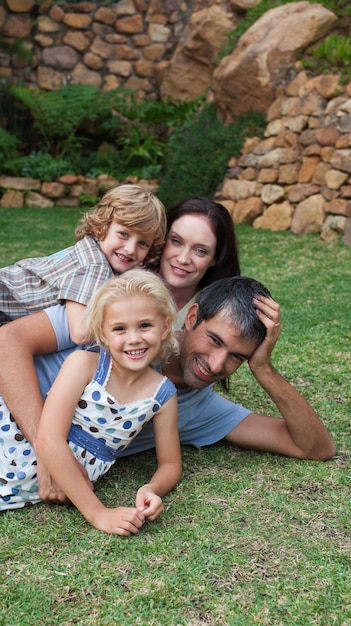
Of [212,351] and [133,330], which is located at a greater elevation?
[133,330]

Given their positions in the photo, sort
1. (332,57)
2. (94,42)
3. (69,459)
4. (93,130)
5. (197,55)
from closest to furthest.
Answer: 1. (69,459)
2. (332,57)
3. (197,55)
4. (93,130)
5. (94,42)

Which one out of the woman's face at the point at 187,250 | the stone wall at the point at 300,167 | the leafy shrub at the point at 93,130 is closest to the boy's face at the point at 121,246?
the woman's face at the point at 187,250

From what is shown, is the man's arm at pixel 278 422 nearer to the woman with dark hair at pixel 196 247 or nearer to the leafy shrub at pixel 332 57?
A: the woman with dark hair at pixel 196 247

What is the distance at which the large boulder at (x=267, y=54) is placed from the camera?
8.55 m

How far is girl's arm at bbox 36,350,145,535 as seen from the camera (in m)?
2.27

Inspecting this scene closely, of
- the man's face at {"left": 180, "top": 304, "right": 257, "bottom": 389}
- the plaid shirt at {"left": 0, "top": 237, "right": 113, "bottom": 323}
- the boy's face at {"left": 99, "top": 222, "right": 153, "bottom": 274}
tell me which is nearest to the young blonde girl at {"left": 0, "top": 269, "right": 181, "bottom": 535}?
the man's face at {"left": 180, "top": 304, "right": 257, "bottom": 389}

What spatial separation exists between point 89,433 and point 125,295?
0.51m

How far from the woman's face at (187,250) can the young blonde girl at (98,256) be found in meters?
0.09

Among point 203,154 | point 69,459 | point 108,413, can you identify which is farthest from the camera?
point 203,154

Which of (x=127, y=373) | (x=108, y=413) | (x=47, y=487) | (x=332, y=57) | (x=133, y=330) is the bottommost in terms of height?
(x=47, y=487)

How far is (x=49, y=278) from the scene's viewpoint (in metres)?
2.81

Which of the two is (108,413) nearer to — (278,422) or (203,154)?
(278,422)

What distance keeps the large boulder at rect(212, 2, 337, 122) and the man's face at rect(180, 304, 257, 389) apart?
6.81 meters

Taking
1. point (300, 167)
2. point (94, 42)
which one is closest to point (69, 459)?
point (300, 167)
